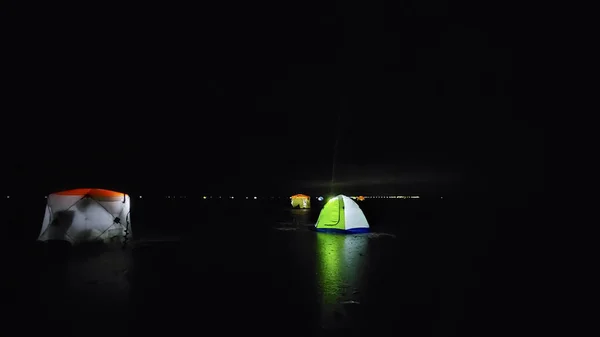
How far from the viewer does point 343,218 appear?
59.4 ft

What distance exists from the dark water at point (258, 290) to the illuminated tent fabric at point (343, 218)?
432cm

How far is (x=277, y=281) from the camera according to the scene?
8.50 m

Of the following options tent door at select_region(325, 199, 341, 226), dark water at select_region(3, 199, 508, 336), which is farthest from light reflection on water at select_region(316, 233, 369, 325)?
tent door at select_region(325, 199, 341, 226)

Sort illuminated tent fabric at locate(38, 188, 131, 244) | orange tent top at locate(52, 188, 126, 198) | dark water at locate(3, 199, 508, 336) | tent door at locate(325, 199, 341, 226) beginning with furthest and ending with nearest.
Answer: tent door at locate(325, 199, 341, 226) → orange tent top at locate(52, 188, 126, 198) → illuminated tent fabric at locate(38, 188, 131, 244) → dark water at locate(3, 199, 508, 336)

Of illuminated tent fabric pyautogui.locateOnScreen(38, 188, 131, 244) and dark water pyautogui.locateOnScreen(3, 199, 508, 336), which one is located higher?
illuminated tent fabric pyautogui.locateOnScreen(38, 188, 131, 244)

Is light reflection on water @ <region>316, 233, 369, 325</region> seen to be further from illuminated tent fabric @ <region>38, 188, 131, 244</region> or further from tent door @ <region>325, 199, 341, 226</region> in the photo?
illuminated tent fabric @ <region>38, 188, 131, 244</region>

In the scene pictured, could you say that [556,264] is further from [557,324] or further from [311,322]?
[311,322]

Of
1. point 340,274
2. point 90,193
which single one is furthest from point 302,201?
point 340,274

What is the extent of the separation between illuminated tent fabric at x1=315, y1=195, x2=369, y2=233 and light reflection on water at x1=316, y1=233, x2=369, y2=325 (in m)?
2.37

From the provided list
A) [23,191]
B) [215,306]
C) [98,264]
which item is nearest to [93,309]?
[215,306]

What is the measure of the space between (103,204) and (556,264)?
15.8m

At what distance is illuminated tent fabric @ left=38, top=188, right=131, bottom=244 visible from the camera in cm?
1365

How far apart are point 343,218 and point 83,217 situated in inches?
441

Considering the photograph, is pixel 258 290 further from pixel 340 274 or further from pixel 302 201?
pixel 302 201
